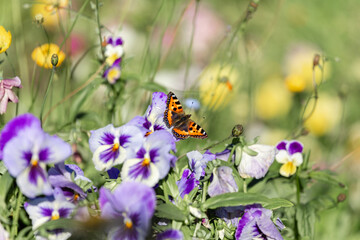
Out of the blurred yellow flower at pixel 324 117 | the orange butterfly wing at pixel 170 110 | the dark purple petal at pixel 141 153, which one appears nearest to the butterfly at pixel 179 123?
the orange butterfly wing at pixel 170 110

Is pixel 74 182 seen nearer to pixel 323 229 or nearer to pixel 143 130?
pixel 143 130

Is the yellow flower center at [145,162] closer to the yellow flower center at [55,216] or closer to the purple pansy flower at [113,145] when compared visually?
the purple pansy flower at [113,145]

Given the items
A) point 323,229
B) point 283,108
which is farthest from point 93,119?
point 283,108

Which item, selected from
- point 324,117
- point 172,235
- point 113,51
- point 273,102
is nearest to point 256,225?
point 172,235

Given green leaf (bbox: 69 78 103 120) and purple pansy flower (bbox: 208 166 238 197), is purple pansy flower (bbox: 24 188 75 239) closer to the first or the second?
purple pansy flower (bbox: 208 166 238 197)

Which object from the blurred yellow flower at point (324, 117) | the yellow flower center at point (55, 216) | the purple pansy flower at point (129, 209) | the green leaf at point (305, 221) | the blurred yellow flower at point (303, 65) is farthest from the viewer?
the blurred yellow flower at point (303, 65)

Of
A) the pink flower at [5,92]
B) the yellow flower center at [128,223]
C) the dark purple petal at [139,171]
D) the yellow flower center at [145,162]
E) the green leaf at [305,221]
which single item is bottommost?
the green leaf at [305,221]

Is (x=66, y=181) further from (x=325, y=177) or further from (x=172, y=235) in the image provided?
(x=325, y=177)
